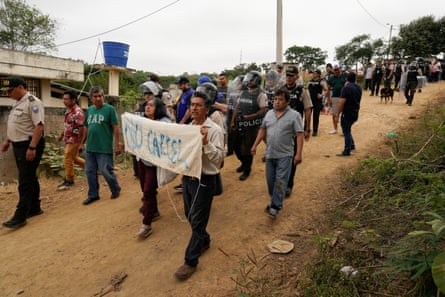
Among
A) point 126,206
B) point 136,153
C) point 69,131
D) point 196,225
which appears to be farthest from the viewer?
point 69,131

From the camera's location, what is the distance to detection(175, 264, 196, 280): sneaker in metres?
2.82

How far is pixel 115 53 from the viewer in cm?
1198

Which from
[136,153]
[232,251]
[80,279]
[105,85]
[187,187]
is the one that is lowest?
[80,279]

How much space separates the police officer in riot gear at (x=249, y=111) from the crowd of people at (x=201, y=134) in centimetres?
2

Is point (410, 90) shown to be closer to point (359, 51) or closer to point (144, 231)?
point (144, 231)

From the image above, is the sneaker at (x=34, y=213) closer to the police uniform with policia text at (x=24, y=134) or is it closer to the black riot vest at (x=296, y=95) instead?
the police uniform with policia text at (x=24, y=134)

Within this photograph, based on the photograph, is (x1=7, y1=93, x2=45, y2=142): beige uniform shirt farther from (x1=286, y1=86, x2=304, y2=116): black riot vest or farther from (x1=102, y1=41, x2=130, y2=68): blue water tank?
(x1=102, y1=41, x2=130, y2=68): blue water tank

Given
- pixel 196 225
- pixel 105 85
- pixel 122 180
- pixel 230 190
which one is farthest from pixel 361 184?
pixel 105 85

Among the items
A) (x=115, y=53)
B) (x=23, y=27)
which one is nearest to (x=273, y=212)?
(x=115, y=53)

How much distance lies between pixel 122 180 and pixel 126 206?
66.2 inches

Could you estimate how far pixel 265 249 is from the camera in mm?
3205

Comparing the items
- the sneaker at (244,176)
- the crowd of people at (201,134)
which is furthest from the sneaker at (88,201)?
the sneaker at (244,176)

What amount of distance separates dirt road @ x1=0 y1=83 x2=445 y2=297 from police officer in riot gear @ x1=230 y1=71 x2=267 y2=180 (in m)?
0.82

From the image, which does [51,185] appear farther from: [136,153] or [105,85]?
[105,85]
